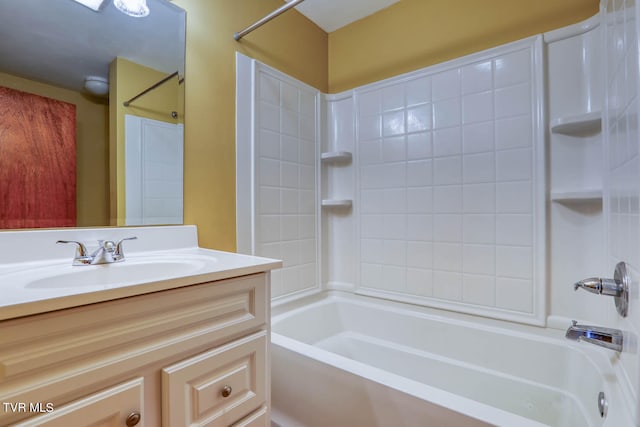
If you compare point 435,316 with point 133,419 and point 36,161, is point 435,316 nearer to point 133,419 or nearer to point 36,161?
point 133,419

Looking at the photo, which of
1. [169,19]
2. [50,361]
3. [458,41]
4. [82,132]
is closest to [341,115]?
[458,41]

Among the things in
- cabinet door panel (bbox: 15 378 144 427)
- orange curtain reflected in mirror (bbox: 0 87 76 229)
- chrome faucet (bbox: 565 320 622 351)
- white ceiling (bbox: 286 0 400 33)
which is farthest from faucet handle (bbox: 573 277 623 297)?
white ceiling (bbox: 286 0 400 33)

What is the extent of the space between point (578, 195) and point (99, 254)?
190 centimetres

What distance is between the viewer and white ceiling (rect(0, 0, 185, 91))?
98 centimetres

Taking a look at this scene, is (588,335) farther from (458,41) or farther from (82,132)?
(82,132)

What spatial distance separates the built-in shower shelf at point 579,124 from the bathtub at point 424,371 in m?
0.94

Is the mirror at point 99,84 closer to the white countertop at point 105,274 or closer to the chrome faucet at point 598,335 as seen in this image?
the white countertop at point 105,274

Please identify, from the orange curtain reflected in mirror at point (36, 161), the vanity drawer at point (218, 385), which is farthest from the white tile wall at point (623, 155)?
the orange curtain reflected in mirror at point (36, 161)

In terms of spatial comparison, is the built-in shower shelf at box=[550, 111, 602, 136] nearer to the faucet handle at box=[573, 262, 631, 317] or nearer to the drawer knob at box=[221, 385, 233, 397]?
the faucet handle at box=[573, 262, 631, 317]

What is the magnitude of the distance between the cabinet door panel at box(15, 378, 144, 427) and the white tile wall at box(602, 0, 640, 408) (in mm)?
1100

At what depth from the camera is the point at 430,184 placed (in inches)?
69.4

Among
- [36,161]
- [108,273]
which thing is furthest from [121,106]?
[108,273]

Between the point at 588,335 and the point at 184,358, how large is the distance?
1137 mm

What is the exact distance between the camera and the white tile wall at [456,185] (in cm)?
150
